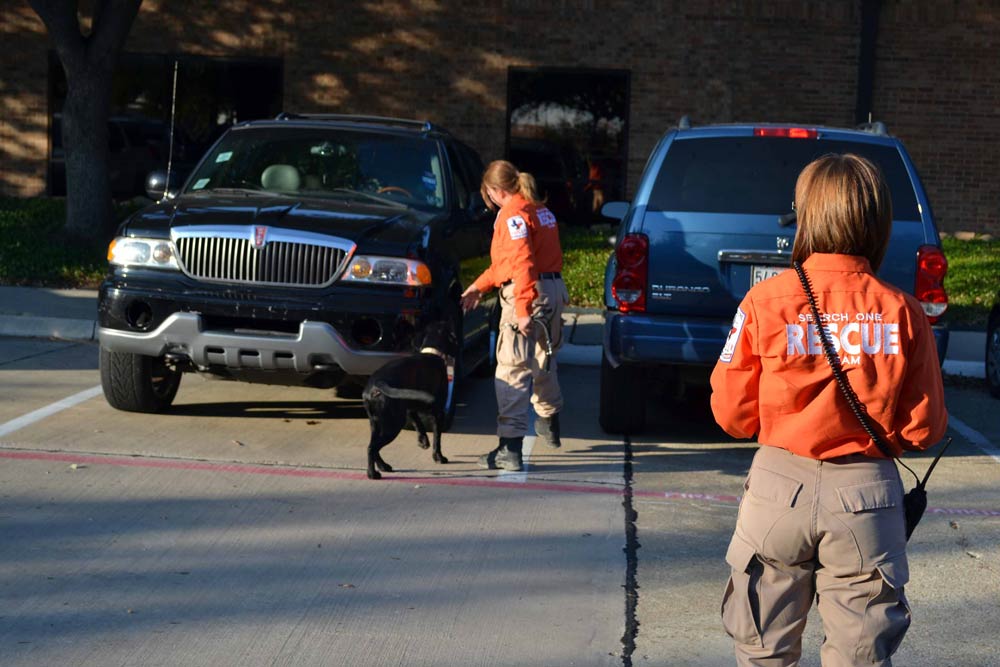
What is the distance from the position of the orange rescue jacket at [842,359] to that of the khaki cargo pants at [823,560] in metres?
0.07

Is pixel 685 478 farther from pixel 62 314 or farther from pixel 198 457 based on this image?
pixel 62 314

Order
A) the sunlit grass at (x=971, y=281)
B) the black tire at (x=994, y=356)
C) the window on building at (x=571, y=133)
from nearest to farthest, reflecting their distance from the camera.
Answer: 1. the black tire at (x=994, y=356)
2. the sunlit grass at (x=971, y=281)
3. the window on building at (x=571, y=133)

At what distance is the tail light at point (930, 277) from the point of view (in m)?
7.02

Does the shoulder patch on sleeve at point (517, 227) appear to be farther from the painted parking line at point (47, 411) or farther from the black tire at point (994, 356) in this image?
the black tire at point (994, 356)

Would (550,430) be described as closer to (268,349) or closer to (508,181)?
(508,181)

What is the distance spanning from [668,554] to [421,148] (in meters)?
3.91

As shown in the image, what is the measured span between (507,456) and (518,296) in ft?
2.89

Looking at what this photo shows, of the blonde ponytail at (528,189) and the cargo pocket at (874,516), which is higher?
the blonde ponytail at (528,189)

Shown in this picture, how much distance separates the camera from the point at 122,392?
764 centimetres

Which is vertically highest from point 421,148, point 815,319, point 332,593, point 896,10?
point 896,10

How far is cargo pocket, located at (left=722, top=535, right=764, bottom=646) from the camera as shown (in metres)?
3.15

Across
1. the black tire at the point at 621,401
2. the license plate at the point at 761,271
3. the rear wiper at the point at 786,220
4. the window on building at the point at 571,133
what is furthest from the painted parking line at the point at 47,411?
the window on building at the point at 571,133

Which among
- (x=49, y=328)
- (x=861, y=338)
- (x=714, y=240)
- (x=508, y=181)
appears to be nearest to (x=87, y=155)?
(x=49, y=328)

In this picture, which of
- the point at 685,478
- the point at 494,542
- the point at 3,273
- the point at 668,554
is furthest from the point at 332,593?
the point at 3,273
